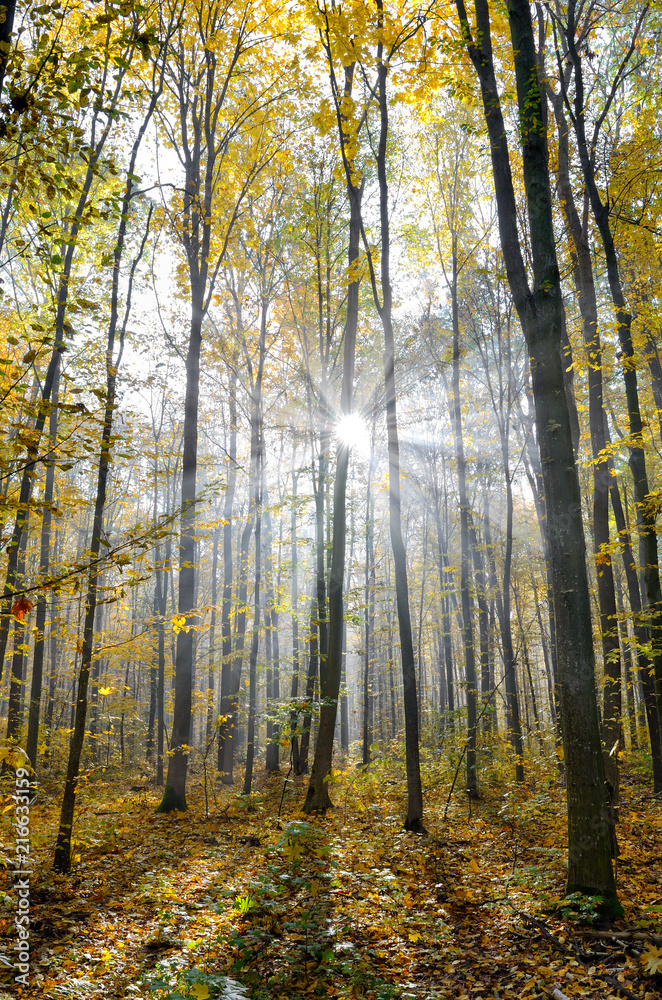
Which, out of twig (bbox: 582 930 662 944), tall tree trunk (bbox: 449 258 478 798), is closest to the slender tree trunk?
tall tree trunk (bbox: 449 258 478 798)

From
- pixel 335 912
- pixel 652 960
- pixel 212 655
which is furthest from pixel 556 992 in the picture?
pixel 212 655

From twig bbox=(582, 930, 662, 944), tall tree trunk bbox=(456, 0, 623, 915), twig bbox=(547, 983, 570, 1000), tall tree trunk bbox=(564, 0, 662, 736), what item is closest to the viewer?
twig bbox=(547, 983, 570, 1000)

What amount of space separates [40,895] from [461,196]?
14.7m

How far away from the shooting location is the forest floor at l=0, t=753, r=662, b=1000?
143 inches

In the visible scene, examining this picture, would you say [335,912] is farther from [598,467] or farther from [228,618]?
[228,618]

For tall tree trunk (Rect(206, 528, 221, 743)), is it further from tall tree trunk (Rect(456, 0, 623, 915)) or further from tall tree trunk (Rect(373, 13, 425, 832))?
tall tree trunk (Rect(456, 0, 623, 915))

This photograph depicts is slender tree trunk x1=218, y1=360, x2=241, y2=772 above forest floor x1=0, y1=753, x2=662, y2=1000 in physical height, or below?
above

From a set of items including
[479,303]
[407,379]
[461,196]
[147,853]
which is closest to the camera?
[147,853]

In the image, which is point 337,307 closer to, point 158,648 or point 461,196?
point 461,196

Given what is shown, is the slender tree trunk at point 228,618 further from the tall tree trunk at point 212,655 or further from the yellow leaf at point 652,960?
the yellow leaf at point 652,960

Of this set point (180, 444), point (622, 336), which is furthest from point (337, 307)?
point (180, 444)

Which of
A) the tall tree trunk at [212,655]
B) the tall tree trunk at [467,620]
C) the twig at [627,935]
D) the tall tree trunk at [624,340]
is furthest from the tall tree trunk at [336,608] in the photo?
the twig at [627,935]

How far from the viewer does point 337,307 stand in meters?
13.3

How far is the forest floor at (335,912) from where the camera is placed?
11.9ft
